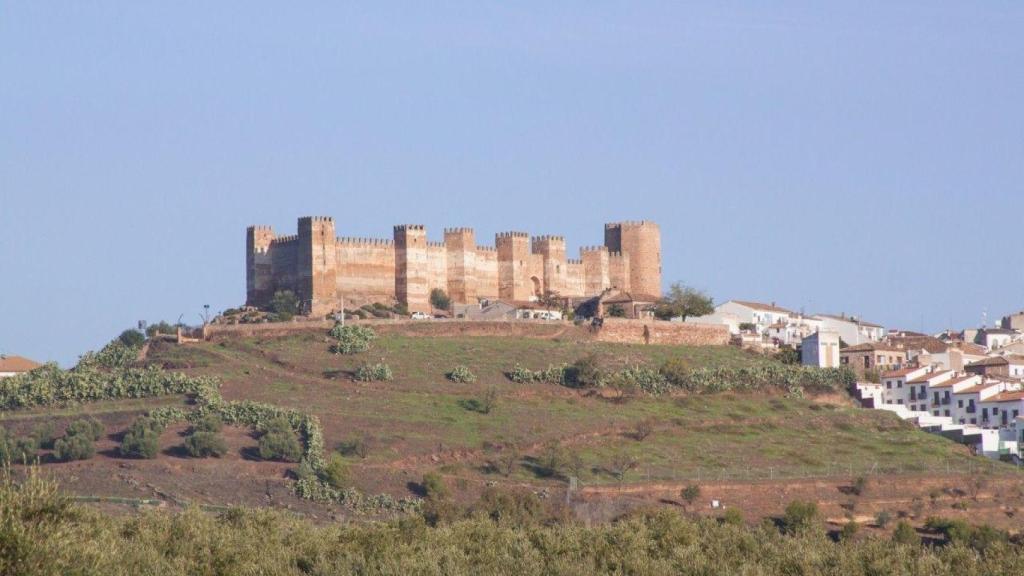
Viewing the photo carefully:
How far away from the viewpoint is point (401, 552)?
36.0 m

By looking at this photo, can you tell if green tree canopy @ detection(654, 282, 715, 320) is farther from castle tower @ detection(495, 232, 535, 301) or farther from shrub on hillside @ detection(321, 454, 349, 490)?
shrub on hillside @ detection(321, 454, 349, 490)

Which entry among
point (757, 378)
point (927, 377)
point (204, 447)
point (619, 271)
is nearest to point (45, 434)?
point (204, 447)

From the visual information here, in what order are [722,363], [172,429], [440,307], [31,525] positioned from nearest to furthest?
[31,525] < [172,429] < [722,363] < [440,307]

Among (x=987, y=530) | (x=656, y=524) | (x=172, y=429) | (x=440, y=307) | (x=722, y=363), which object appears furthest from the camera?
(x=440, y=307)

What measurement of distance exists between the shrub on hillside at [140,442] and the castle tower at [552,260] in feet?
96.4

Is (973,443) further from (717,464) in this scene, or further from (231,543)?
(231,543)

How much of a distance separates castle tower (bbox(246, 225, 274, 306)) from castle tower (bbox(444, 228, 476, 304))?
283 inches

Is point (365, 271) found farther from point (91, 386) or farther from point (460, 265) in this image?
point (91, 386)

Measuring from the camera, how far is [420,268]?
80000 millimetres

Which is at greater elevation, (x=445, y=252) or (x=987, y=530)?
(x=445, y=252)

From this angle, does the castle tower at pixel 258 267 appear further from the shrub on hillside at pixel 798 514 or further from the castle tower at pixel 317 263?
the shrub on hillside at pixel 798 514

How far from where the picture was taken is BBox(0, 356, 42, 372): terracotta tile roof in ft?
259

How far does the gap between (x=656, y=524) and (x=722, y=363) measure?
1280 inches

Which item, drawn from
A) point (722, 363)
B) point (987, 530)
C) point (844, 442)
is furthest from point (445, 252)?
point (987, 530)
